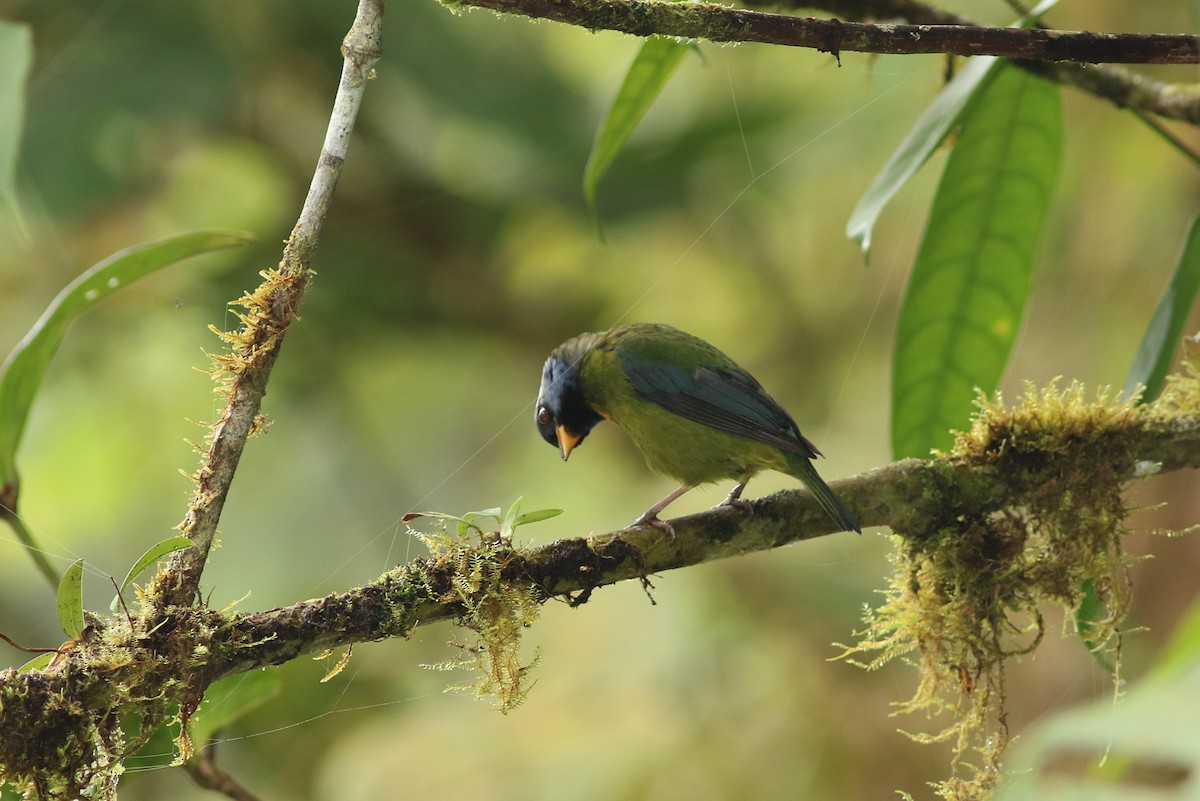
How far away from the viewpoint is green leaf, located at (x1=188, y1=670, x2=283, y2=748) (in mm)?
2115

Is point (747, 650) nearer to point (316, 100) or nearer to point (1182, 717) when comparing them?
point (316, 100)

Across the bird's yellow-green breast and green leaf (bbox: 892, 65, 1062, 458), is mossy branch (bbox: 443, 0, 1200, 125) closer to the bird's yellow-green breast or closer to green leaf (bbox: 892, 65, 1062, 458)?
green leaf (bbox: 892, 65, 1062, 458)

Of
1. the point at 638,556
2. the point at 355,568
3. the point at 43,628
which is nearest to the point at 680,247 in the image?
the point at 355,568

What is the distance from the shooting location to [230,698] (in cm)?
218

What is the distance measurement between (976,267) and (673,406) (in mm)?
→ 842

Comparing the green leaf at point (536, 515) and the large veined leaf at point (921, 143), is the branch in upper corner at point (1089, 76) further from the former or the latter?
the green leaf at point (536, 515)

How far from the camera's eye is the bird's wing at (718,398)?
9.04 feet

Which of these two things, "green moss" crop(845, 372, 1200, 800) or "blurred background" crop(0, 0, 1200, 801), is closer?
"green moss" crop(845, 372, 1200, 800)

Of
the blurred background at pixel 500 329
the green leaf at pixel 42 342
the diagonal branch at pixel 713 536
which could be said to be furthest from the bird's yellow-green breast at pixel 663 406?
the green leaf at pixel 42 342

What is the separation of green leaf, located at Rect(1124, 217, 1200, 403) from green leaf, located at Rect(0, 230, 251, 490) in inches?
74.4

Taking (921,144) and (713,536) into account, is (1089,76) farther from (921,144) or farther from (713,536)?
(713,536)

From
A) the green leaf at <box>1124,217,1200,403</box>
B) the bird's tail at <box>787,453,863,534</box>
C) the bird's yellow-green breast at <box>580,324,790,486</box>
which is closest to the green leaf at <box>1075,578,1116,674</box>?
the green leaf at <box>1124,217,1200,403</box>

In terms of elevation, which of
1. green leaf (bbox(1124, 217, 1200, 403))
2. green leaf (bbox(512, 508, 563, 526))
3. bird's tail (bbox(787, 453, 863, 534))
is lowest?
green leaf (bbox(512, 508, 563, 526))

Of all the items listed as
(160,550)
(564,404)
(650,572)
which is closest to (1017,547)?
(650,572)
